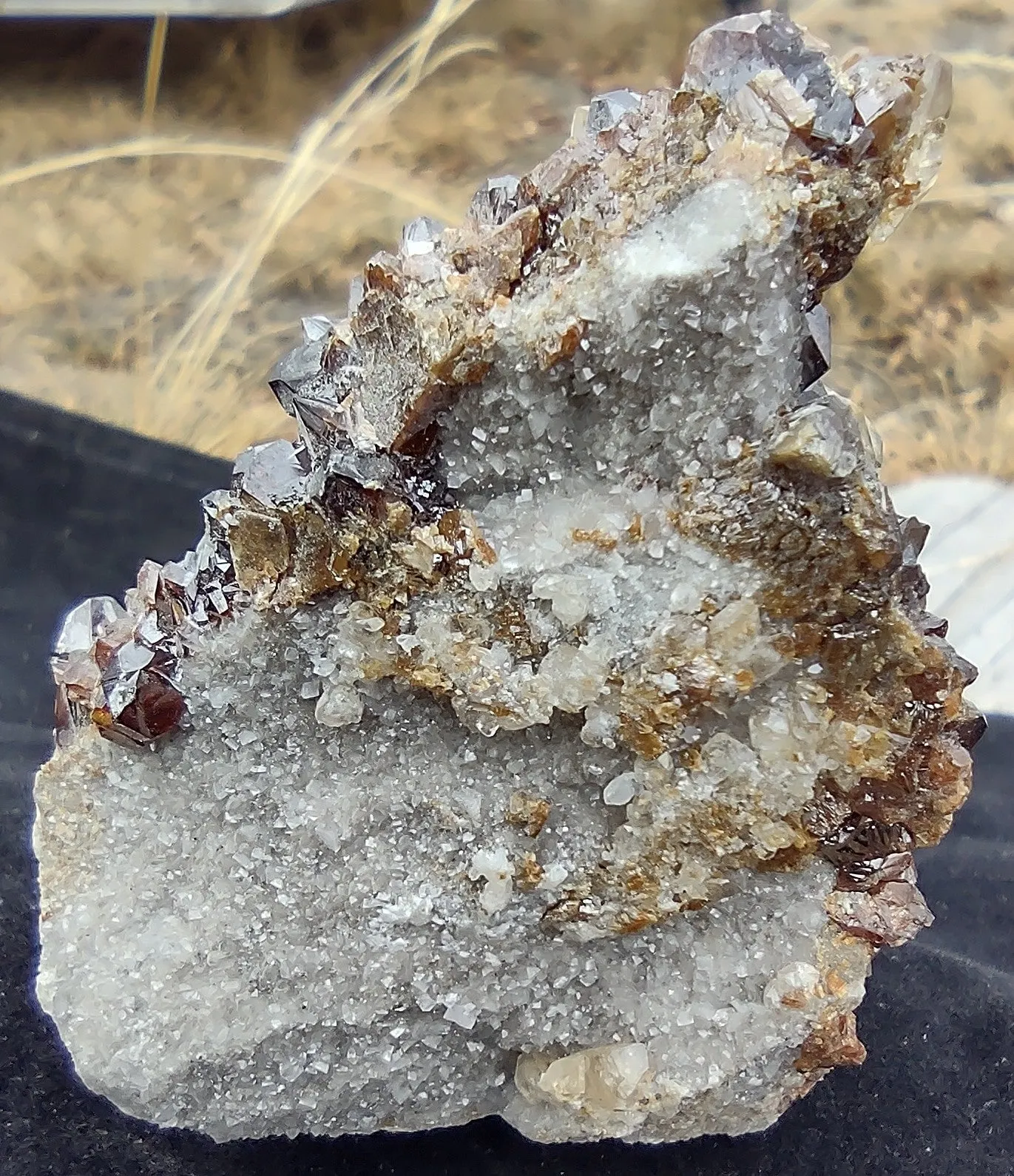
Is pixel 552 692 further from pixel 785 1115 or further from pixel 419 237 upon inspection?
pixel 785 1115

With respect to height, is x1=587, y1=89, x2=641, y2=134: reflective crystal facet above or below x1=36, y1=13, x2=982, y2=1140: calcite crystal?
above


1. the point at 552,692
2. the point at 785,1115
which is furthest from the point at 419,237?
the point at 785,1115

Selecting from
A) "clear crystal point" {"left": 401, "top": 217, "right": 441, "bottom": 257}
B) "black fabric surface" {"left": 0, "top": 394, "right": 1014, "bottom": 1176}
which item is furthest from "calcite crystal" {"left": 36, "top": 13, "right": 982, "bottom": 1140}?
"black fabric surface" {"left": 0, "top": 394, "right": 1014, "bottom": 1176}

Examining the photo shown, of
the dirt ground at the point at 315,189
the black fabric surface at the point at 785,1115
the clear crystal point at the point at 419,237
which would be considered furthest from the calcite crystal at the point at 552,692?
the dirt ground at the point at 315,189

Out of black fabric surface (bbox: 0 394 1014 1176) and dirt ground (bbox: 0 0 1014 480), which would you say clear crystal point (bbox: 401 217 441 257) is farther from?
dirt ground (bbox: 0 0 1014 480)

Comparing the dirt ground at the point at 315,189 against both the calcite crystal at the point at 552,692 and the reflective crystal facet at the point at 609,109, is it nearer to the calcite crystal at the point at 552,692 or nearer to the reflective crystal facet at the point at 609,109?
the calcite crystal at the point at 552,692
